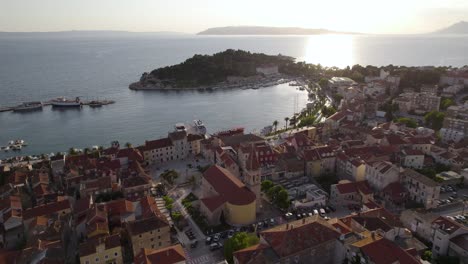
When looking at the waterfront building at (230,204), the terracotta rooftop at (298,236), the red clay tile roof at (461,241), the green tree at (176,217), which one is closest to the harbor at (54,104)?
the green tree at (176,217)

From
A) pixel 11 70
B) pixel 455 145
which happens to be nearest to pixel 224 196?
pixel 455 145

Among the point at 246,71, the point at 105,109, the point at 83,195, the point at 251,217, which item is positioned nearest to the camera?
the point at 251,217

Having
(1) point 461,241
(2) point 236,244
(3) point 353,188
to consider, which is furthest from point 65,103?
(1) point 461,241

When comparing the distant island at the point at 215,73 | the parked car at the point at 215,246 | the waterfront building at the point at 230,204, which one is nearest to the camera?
the parked car at the point at 215,246

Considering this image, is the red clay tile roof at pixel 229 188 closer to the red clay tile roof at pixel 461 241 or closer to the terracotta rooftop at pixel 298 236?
the terracotta rooftop at pixel 298 236

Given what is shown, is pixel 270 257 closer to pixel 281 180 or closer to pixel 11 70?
pixel 281 180
